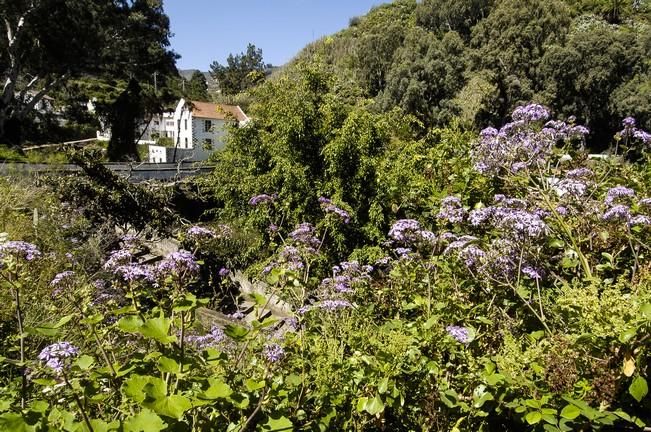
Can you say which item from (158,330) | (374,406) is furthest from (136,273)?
(374,406)

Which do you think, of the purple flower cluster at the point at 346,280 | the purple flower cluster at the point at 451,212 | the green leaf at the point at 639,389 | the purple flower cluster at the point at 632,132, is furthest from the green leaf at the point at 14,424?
the purple flower cluster at the point at 632,132

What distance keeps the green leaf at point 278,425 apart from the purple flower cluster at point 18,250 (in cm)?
115

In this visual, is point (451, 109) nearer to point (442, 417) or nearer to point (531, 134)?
point (531, 134)

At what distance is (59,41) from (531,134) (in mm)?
23640

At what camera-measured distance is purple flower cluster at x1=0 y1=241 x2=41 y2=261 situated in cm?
169

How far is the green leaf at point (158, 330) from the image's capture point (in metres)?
1.22

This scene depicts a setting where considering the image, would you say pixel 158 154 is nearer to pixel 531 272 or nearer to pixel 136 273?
pixel 136 273

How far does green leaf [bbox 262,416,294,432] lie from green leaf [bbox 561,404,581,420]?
2.55ft

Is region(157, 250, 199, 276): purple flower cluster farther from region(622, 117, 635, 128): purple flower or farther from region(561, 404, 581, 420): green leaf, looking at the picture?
region(622, 117, 635, 128): purple flower

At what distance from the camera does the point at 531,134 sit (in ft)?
9.82

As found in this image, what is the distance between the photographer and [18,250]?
5.67ft

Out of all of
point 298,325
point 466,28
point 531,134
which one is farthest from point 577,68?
point 298,325

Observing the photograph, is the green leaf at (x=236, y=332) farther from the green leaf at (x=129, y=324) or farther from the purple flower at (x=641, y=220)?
the purple flower at (x=641, y=220)

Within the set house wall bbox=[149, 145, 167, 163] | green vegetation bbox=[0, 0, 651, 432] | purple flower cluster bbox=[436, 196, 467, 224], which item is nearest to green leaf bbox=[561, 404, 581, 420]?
green vegetation bbox=[0, 0, 651, 432]
